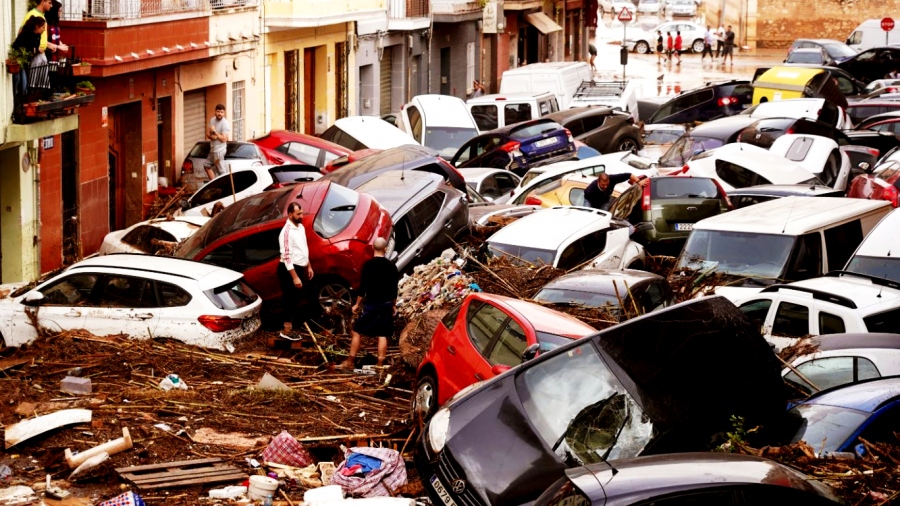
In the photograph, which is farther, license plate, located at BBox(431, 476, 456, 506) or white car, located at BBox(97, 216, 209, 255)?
white car, located at BBox(97, 216, 209, 255)

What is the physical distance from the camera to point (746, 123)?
1190 inches

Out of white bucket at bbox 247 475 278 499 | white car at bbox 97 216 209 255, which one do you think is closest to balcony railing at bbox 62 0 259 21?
white car at bbox 97 216 209 255

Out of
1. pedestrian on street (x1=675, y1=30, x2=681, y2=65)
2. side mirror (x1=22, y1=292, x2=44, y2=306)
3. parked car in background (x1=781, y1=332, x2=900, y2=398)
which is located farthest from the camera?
pedestrian on street (x1=675, y1=30, x2=681, y2=65)

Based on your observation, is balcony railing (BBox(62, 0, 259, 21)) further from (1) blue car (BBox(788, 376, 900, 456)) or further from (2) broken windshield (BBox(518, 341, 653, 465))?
(1) blue car (BBox(788, 376, 900, 456))

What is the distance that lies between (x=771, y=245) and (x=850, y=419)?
7.21 m

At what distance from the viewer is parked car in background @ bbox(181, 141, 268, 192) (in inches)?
1024

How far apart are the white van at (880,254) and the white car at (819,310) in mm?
1208

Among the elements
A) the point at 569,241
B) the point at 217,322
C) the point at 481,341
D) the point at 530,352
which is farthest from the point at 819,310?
the point at 217,322

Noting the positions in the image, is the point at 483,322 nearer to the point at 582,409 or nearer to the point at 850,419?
the point at 582,409

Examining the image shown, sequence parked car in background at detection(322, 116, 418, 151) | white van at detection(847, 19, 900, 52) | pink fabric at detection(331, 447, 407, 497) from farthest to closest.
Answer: white van at detection(847, 19, 900, 52) < parked car in background at detection(322, 116, 418, 151) < pink fabric at detection(331, 447, 407, 497)

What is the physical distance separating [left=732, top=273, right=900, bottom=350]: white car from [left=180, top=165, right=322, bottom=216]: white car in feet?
31.4

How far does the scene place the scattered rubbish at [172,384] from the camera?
1397 centimetres

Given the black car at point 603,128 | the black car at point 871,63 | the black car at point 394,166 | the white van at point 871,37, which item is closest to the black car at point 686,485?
the black car at point 394,166

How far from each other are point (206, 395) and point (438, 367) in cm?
273
